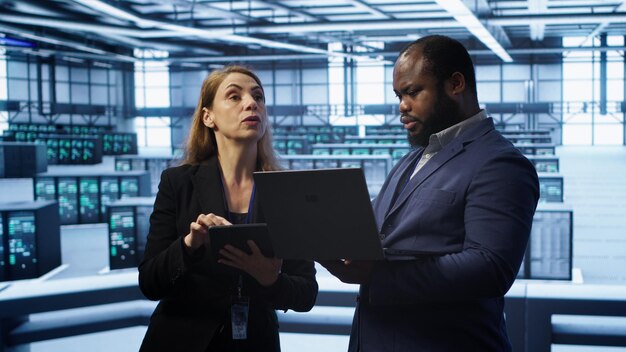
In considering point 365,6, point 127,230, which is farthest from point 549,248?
point 365,6

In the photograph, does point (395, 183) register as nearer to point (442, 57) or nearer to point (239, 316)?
point (442, 57)

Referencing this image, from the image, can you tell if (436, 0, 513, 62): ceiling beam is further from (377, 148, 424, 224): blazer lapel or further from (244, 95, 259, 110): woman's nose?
(377, 148, 424, 224): blazer lapel

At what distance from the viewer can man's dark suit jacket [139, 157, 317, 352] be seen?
2285 millimetres

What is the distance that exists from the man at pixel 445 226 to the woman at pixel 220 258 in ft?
1.06

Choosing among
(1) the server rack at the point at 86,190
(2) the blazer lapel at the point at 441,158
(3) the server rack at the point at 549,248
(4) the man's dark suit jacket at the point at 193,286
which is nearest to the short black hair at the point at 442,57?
(2) the blazer lapel at the point at 441,158

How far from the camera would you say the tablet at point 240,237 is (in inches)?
79.9

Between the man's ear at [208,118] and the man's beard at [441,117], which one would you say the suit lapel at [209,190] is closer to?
the man's ear at [208,118]

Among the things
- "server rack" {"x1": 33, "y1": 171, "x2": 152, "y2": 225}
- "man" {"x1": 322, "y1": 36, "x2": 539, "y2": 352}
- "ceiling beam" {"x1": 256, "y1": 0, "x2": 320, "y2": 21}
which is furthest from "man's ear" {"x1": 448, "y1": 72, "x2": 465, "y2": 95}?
"ceiling beam" {"x1": 256, "y1": 0, "x2": 320, "y2": 21}

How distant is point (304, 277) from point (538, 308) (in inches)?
36.3

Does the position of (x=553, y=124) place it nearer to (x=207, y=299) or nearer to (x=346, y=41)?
(x=346, y=41)

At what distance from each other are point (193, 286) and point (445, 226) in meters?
0.90

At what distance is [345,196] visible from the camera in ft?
5.95

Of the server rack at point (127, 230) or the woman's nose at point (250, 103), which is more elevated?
the woman's nose at point (250, 103)

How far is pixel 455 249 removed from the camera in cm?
194
